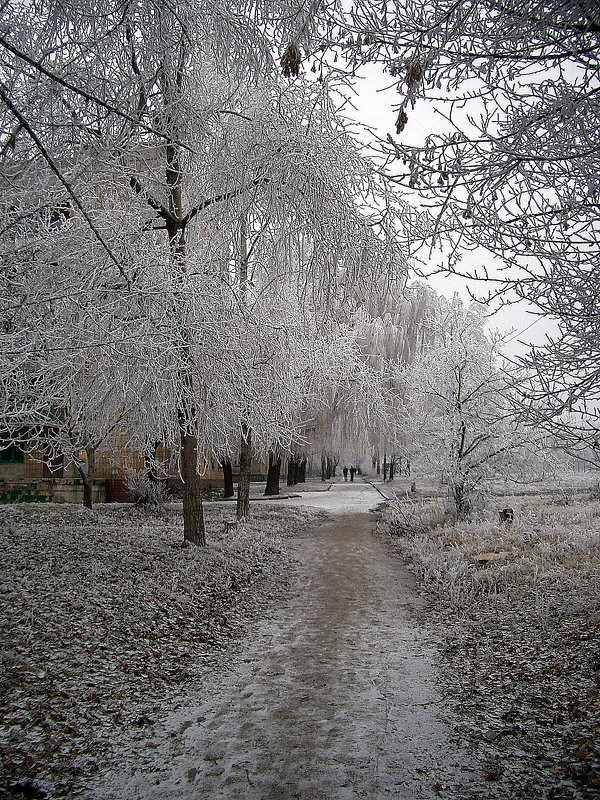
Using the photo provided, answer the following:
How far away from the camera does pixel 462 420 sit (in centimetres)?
1334

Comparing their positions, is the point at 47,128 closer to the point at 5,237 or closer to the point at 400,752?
the point at 5,237

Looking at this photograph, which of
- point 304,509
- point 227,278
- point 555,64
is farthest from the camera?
point 304,509

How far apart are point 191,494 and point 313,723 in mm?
6167

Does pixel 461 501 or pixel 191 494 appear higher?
pixel 191 494

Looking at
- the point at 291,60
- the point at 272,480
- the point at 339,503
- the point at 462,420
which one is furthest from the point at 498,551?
the point at 272,480

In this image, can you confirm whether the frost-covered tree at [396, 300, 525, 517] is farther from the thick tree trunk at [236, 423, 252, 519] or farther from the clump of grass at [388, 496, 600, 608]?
the thick tree trunk at [236, 423, 252, 519]

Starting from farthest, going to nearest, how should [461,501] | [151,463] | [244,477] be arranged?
[151,463], [244,477], [461,501]

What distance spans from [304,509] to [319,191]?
14534 millimetres

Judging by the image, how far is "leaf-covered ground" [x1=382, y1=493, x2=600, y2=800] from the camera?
347 cm

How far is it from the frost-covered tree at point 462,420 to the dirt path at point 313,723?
6.67m

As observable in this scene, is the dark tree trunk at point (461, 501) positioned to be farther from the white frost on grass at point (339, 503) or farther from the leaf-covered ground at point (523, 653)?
the white frost on grass at point (339, 503)

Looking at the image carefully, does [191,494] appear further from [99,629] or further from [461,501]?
[461,501]

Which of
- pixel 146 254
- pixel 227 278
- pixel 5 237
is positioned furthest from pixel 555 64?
pixel 227 278

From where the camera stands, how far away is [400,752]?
3701 millimetres
